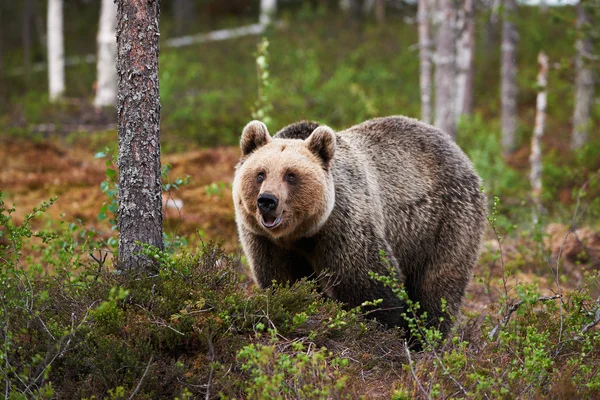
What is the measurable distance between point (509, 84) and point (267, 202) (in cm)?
1314

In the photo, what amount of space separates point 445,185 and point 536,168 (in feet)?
22.6

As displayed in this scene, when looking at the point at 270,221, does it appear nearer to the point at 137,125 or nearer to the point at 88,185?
the point at 137,125

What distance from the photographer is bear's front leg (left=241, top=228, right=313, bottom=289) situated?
5.56m

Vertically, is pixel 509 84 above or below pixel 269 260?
above

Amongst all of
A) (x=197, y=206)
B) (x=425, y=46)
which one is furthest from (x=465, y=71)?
(x=197, y=206)

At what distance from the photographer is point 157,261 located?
16.4 ft

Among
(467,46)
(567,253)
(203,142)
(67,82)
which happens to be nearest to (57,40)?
(67,82)

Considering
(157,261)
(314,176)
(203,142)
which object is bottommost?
(203,142)

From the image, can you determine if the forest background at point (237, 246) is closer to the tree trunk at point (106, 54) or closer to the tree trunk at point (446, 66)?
the tree trunk at point (446, 66)

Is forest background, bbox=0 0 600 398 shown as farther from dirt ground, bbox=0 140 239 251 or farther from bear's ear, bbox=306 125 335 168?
bear's ear, bbox=306 125 335 168

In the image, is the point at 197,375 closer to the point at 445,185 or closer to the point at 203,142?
the point at 445,185

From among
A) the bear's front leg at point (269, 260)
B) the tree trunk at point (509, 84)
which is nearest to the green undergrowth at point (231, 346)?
the bear's front leg at point (269, 260)

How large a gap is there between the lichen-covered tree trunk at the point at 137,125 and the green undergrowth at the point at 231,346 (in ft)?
0.85

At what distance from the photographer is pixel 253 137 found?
215 inches
